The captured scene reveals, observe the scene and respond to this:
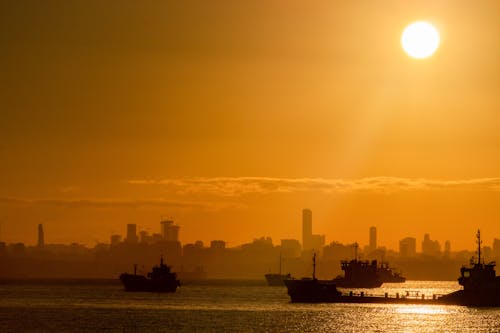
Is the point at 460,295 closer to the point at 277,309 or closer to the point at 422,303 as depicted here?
the point at 422,303

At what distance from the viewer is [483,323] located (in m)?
146

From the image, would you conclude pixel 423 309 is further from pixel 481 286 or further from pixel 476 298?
pixel 481 286

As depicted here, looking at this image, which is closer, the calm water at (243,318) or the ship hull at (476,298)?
the calm water at (243,318)

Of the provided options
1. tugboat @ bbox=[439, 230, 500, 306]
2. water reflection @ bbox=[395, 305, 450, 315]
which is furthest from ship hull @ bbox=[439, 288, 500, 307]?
water reflection @ bbox=[395, 305, 450, 315]

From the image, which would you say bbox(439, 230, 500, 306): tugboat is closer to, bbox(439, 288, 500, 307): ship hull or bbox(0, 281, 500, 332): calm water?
bbox(439, 288, 500, 307): ship hull

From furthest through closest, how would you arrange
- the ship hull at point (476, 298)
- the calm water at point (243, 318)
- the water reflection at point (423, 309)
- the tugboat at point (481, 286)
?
the ship hull at point (476, 298) → the water reflection at point (423, 309) → the tugboat at point (481, 286) → the calm water at point (243, 318)

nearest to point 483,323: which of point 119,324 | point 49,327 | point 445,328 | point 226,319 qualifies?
point 445,328

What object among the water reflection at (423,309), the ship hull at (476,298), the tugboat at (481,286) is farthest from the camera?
the ship hull at (476,298)


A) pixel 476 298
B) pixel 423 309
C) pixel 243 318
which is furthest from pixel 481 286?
pixel 243 318

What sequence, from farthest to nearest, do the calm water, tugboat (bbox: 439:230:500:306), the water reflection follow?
the water reflection
tugboat (bbox: 439:230:500:306)
the calm water

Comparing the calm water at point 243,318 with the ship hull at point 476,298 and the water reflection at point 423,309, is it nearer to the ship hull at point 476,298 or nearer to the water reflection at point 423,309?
the water reflection at point 423,309

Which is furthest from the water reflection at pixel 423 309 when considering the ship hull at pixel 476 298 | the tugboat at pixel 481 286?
the tugboat at pixel 481 286

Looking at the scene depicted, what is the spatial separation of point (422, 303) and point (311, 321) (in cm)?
4761

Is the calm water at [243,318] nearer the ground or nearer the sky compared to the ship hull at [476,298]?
nearer the ground
